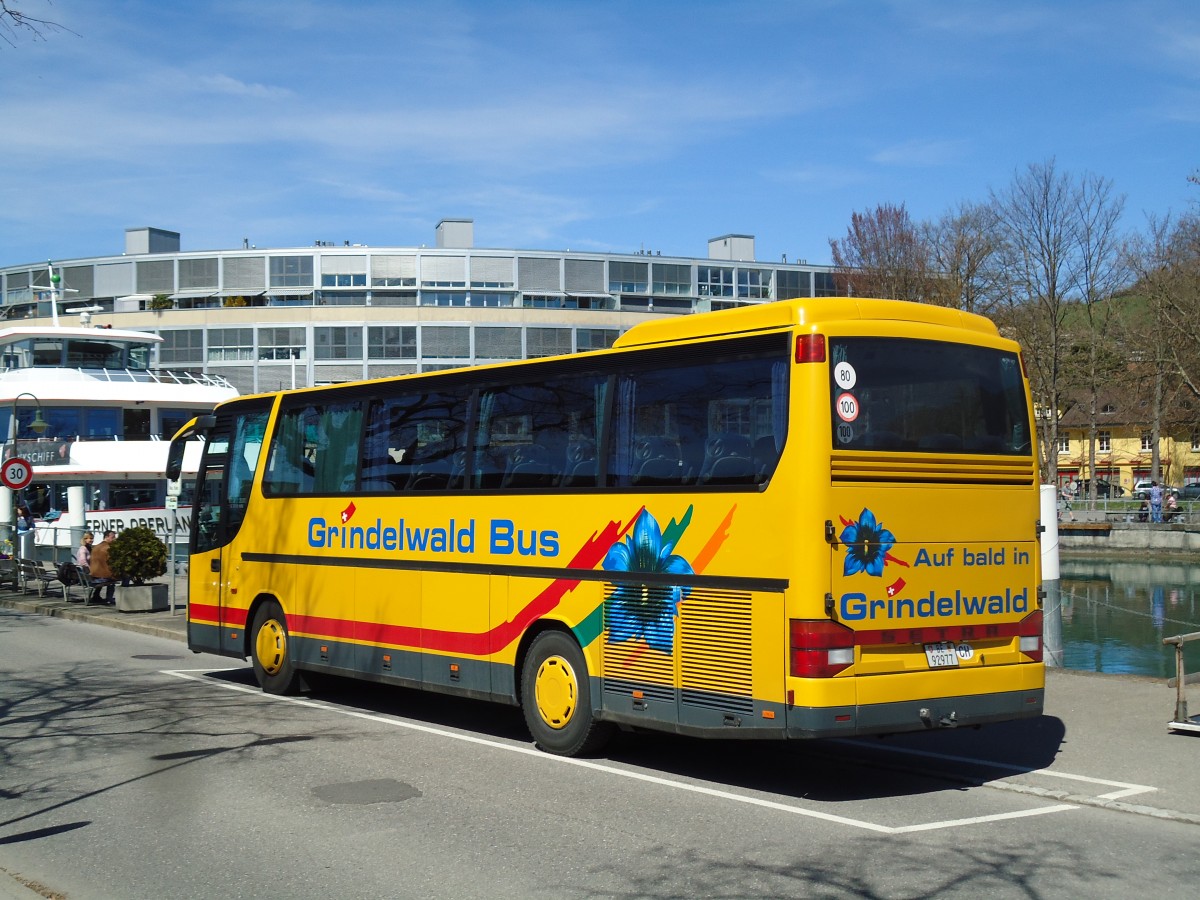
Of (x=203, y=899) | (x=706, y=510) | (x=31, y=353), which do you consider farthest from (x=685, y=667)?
(x=31, y=353)

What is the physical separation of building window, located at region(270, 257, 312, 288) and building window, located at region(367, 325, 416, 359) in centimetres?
689

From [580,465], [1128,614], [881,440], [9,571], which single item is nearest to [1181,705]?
[881,440]

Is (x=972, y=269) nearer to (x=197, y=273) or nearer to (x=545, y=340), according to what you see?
(x=545, y=340)

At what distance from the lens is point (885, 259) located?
62.7 metres

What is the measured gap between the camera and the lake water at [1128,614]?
23578 millimetres

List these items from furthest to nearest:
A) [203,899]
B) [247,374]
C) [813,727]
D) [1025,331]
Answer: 1. [247,374]
2. [1025,331]
3. [813,727]
4. [203,899]

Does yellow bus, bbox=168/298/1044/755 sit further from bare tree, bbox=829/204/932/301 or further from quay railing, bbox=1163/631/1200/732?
bare tree, bbox=829/204/932/301

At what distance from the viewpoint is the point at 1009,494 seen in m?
9.88

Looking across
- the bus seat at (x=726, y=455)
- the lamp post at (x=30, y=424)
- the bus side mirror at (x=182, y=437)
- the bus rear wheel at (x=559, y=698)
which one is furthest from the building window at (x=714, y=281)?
the bus seat at (x=726, y=455)

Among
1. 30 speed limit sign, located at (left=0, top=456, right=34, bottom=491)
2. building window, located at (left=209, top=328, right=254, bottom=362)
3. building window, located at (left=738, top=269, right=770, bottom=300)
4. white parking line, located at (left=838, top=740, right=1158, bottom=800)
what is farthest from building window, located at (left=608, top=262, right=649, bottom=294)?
white parking line, located at (left=838, top=740, right=1158, bottom=800)

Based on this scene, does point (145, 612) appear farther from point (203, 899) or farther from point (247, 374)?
point (247, 374)

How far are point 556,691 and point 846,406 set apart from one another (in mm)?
3636

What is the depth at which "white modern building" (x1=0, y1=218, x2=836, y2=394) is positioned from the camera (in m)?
74.2

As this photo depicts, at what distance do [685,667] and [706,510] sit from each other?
1173mm
